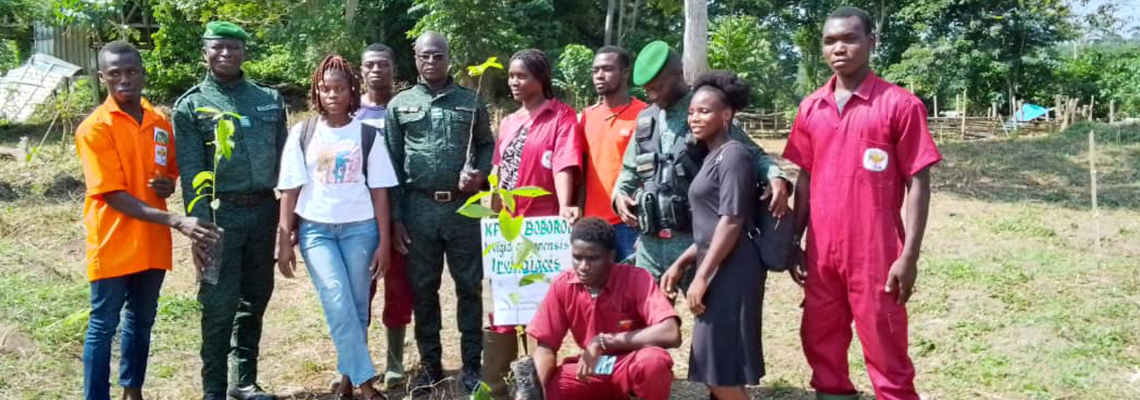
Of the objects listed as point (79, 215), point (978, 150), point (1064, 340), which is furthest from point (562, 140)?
point (978, 150)

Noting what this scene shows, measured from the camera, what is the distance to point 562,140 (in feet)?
13.4

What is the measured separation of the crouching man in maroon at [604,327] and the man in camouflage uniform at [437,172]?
81 centimetres

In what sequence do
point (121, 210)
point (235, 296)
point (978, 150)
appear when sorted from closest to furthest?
point (121, 210) → point (235, 296) → point (978, 150)

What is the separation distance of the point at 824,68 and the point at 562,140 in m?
29.7

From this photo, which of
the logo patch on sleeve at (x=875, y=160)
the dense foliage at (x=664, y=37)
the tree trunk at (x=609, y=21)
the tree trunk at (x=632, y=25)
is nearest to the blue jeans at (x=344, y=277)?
the logo patch on sleeve at (x=875, y=160)

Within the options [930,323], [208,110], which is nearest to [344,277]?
[208,110]

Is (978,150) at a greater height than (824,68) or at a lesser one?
lesser

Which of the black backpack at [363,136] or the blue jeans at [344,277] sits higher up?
the black backpack at [363,136]

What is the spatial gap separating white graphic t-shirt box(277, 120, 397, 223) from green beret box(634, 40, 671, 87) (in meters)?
1.23

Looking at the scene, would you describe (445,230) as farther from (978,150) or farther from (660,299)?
(978,150)

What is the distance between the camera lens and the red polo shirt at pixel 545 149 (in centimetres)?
409

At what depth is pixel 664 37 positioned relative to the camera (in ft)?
85.6

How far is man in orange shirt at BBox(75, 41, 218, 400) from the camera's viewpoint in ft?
12.3

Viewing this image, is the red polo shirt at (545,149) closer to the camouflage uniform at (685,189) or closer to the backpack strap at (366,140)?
the camouflage uniform at (685,189)
